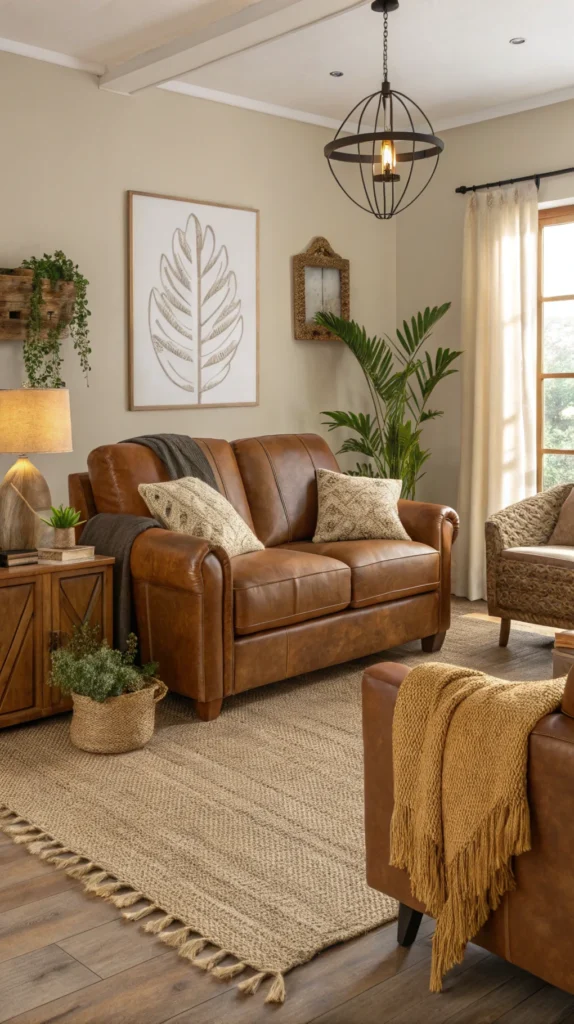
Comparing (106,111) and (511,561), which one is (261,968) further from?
(106,111)

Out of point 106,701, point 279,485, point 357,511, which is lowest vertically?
point 106,701

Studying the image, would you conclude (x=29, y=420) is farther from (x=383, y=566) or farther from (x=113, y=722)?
(x=383, y=566)

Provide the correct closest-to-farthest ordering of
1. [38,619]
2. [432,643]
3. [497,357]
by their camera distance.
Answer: [38,619], [432,643], [497,357]

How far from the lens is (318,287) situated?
5906mm

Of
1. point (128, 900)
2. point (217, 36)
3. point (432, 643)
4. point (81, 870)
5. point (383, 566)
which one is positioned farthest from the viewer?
point (432, 643)

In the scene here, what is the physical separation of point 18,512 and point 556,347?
3.38 m

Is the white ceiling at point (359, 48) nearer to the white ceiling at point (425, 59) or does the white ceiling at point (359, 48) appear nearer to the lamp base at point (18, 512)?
the white ceiling at point (425, 59)

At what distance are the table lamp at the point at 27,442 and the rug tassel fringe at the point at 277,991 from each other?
6.90 ft

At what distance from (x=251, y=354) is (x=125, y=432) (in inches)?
37.4

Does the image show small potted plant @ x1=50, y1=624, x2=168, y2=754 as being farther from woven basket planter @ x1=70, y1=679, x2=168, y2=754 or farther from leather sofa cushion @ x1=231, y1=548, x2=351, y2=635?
leather sofa cushion @ x1=231, y1=548, x2=351, y2=635

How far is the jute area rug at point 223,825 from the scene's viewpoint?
7.30 ft

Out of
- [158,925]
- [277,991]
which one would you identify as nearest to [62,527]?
[158,925]

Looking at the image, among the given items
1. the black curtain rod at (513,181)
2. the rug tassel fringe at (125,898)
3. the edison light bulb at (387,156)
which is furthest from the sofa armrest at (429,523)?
the rug tassel fringe at (125,898)

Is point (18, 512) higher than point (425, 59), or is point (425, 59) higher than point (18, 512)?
point (425, 59)
